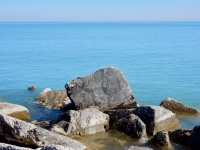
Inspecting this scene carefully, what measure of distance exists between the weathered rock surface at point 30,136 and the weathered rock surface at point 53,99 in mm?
6437

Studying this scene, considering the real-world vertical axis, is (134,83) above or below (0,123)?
below

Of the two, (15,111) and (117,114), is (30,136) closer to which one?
(117,114)

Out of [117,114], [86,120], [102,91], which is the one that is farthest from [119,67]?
[86,120]

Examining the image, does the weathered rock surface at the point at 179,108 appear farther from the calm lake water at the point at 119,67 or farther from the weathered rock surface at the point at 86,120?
the weathered rock surface at the point at 86,120

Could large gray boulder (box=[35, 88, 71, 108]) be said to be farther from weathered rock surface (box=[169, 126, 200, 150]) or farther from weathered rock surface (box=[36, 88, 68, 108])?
weathered rock surface (box=[169, 126, 200, 150])

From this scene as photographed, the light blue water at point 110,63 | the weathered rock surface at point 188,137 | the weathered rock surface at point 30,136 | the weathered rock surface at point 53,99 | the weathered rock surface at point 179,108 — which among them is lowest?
the light blue water at point 110,63

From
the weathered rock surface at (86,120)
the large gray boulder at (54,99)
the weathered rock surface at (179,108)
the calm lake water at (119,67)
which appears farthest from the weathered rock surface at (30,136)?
the weathered rock surface at (179,108)

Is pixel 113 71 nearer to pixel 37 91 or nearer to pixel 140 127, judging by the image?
pixel 140 127

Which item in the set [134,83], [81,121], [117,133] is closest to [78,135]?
[81,121]

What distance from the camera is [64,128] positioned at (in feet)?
40.3

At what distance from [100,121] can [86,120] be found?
0.71 meters

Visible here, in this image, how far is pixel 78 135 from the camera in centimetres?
1244

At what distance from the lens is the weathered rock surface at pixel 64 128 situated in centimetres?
1206

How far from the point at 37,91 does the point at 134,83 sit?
26.1 ft
